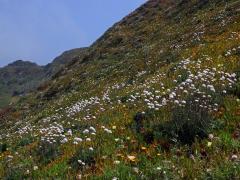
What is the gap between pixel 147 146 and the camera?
9.93 meters

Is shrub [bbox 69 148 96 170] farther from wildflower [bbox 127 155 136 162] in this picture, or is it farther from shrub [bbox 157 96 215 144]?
shrub [bbox 157 96 215 144]

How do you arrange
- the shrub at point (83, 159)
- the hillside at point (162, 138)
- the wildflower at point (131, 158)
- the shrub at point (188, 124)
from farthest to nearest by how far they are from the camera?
1. the shrub at point (83, 159)
2. the shrub at point (188, 124)
3. the wildflower at point (131, 158)
4. the hillside at point (162, 138)

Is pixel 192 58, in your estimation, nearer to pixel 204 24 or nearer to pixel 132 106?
pixel 132 106

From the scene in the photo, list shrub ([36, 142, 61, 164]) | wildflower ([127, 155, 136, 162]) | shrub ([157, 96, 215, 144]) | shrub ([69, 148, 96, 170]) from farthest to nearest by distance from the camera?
1. shrub ([36, 142, 61, 164])
2. shrub ([69, 148, 96, 170])
3. shrub ([157, 96, 215, 144])
4. wildflower ([127, 155, 136, 162])

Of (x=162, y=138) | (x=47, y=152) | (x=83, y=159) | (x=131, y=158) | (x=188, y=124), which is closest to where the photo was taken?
(x=131, y=158)

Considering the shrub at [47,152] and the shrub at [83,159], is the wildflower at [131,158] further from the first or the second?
the shrub at [47,152]

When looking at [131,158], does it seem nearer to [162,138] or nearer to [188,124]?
[162,138]

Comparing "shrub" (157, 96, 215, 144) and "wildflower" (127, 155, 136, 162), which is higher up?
"shrub" (157, 96, 215, 144)

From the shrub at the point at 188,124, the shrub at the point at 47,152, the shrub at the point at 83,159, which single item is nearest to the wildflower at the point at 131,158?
the shrub at the point at 83,159

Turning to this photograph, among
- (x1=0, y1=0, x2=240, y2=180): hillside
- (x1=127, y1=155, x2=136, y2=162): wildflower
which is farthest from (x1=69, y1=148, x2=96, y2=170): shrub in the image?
(x1=127, y1=155, x2=136, y2=162): wildflower

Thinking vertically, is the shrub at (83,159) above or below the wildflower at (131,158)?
above

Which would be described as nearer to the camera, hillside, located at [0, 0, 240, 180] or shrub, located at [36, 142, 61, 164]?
hillside, located at [0, 0, 240, 180]

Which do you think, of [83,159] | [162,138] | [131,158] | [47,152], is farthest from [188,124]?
[47,152]

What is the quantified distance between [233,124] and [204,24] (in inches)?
926
